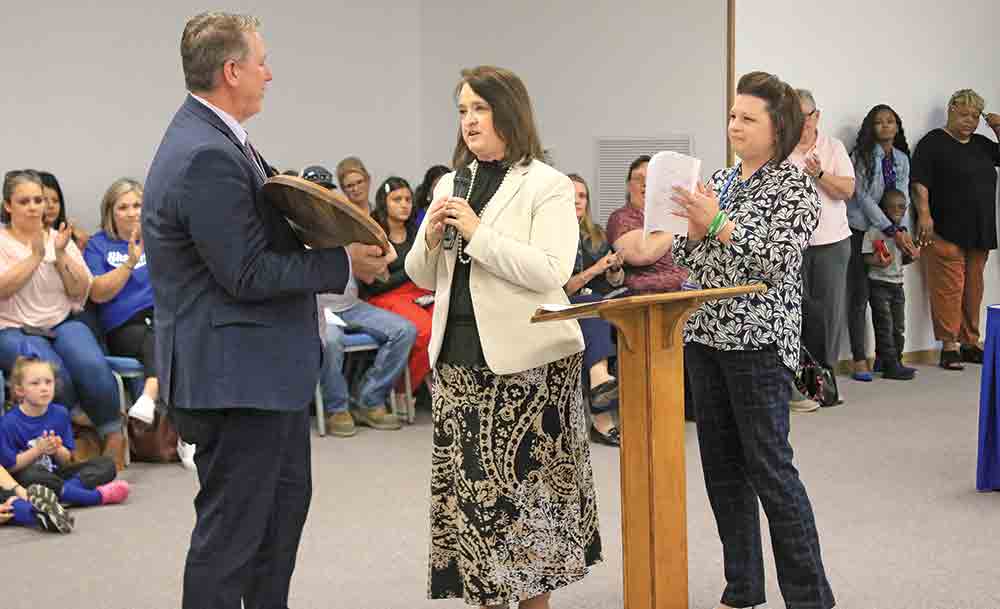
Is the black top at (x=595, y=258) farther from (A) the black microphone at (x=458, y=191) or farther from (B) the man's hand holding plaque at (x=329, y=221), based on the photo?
(B) the man's hand holding plaque at (x=329, y=221)

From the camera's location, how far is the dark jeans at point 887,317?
323 inches

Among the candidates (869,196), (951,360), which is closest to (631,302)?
(869,196)

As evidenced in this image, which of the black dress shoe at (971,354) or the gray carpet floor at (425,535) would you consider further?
the black dress shoe at (971,354)

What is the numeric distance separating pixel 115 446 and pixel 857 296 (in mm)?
4827

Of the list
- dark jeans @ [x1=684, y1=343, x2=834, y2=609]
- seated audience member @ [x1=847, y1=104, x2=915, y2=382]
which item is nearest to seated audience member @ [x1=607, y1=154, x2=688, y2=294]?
seated audience member @ [x1=847, y1=104, x2=915, y2=382]

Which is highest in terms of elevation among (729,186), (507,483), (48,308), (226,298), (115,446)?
(729,186)

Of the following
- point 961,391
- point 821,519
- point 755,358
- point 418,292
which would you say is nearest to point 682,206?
point 755,358

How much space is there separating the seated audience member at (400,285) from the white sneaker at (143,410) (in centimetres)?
160

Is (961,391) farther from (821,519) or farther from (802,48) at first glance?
(821,519)

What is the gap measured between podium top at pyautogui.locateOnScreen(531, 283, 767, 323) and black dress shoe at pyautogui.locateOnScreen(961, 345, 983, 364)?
6.36 metres

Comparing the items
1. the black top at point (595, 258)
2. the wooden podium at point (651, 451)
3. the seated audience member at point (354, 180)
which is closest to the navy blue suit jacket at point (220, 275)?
the wooden podium at point (651, 451)

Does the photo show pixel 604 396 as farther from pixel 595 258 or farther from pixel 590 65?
pixel 590 65

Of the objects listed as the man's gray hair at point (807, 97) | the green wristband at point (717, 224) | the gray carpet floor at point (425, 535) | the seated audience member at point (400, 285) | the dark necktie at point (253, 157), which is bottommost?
the gray carpet floor at point (425, 535)

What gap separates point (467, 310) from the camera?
327cm
